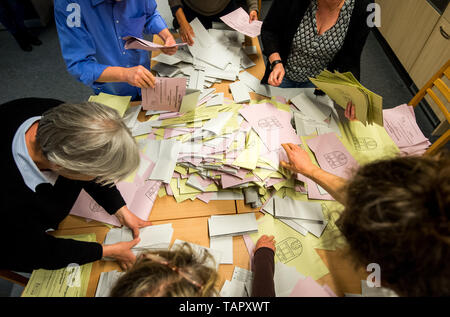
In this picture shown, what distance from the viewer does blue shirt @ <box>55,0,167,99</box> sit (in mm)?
1120

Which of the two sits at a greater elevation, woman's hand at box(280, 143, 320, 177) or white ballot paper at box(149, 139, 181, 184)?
woman's hand at box(280, 143, 320, 177)

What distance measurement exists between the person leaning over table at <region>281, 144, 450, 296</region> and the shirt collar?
0.94m

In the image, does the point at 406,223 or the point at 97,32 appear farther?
the point at 97,32

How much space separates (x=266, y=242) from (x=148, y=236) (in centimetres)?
48

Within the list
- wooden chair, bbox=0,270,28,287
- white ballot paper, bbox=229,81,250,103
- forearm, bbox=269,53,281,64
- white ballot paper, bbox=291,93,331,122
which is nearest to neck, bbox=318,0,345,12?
forearm, bbox=269,53,281,64

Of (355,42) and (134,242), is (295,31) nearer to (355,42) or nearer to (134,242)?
(355,42)

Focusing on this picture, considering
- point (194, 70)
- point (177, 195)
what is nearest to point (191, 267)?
point (177, 195)

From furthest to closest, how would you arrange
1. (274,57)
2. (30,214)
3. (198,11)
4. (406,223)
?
(198,11)
(274,57)
(30,214)
(406,223)

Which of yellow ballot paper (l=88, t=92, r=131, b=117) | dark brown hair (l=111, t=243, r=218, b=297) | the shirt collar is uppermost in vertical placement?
the shirt collar

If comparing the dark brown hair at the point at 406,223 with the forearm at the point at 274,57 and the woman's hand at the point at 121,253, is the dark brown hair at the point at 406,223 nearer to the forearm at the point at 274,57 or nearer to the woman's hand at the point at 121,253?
the woman's hand at the point at 121,253

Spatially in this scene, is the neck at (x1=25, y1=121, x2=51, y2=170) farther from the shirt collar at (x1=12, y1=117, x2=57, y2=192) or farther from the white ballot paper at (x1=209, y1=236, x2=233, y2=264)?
the white ballot paper at (x1=209, y1=236, x2=233, y2=264)

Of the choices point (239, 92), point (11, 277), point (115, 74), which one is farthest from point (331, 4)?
point (11, 277)

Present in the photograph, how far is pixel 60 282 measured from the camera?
898 mm

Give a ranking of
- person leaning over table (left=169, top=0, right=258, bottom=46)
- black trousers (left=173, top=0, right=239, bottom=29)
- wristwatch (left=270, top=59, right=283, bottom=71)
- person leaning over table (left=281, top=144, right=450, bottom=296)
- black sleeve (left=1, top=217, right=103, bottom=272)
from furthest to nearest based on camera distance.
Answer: black trousers (left=173, top=0, right=239, bottom=29) < person leaning over table (left=169, top=0, right=258, bottom=46) < wristwatch (left=270, top=59, right=283, bottom=71) < black sleeve (left=1, top=217, right=103, bottom=272) < person leaning over table (left=281, top=144, right=450, bottom=296)
